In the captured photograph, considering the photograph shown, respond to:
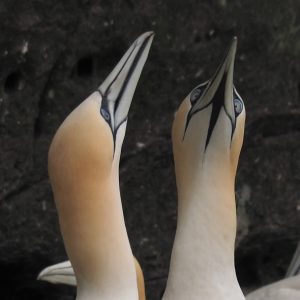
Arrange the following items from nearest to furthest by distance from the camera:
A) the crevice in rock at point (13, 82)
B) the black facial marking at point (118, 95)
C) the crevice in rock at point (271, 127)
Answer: the black facial marking at point (118, 95)
the crevice in rock at point (13, 82)
the crevice in rock at point (271, 127)

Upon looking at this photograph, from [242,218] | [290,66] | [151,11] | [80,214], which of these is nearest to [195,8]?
[151,11]

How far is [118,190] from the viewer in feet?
12.3

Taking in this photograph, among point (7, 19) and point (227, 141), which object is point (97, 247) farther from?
point (7, 19)

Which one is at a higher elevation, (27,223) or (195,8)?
(195,8)

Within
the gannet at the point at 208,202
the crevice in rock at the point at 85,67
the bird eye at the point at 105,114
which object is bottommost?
the gannet at the point at 208,202

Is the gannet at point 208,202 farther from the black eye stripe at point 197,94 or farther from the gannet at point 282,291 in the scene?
the gannet at point 282,291

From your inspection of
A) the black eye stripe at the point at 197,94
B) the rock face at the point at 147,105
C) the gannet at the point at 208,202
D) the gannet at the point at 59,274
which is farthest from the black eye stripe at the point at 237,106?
the rock face at the point at 147,105

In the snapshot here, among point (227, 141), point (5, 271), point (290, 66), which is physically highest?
point (290, 66)

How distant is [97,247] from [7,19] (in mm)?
1473

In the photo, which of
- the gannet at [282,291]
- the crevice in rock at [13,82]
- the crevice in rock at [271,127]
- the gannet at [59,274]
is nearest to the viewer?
the gannet at [59,274]

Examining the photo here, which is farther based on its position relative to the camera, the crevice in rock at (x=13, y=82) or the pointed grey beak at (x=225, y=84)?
the crevice in rock at (x=13, y=82)

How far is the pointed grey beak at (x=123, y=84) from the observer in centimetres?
377

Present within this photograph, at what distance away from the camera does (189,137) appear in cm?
414

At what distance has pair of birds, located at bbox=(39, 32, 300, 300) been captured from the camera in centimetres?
365
